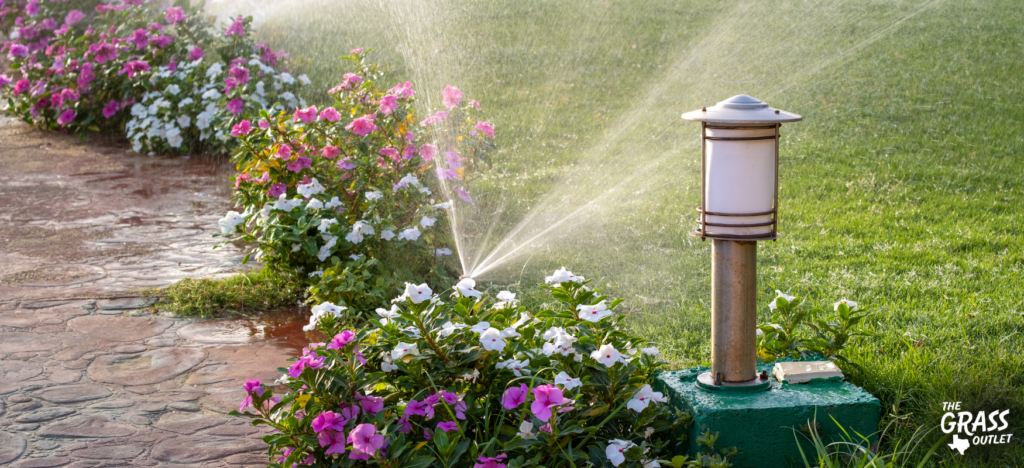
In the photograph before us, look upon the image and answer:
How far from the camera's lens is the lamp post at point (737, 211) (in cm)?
219

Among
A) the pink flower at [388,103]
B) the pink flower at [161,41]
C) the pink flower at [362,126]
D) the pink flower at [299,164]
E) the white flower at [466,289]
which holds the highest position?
the pink flower at [161,41]

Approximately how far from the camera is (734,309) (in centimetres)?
230

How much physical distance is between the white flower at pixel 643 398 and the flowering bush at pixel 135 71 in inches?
179

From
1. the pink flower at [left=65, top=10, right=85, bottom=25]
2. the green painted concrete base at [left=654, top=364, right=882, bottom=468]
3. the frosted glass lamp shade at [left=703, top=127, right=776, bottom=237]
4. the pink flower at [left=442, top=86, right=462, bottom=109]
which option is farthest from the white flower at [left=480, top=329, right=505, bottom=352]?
the pink flower at [left=65, top=10, right=85, bottom=25]

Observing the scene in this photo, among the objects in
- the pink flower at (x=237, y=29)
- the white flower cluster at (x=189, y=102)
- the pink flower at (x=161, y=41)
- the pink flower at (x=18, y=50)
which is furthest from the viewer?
the pink flower at (x=18, y=50)

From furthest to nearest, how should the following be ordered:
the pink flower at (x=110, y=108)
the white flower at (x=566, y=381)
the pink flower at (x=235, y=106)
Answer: the pink flower at (x=110, y=108), the pink flower at (x=235, y=106), the white flower at (x=566, y=381)

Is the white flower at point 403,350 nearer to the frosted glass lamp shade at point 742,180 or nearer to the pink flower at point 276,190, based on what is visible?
the frosted glass lamp shade at point 742,180

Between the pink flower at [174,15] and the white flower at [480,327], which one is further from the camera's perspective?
the pink flower at [174,15]

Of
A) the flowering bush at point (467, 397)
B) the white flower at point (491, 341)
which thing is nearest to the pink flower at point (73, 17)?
the flowering bush at point (467, 397)

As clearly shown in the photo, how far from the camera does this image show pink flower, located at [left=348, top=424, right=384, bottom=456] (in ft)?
6.72

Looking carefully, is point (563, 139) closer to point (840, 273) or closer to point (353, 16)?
point (840, 273)

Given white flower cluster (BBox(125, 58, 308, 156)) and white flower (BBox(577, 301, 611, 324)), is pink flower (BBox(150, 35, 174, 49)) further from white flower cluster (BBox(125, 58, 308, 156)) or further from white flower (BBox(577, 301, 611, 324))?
white flower (BBox(577, 301, 611, 324))

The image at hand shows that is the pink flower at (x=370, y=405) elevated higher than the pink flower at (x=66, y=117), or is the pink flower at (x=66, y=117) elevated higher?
the pink flower at (x=66, y=117)

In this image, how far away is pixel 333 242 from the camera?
148 inches
